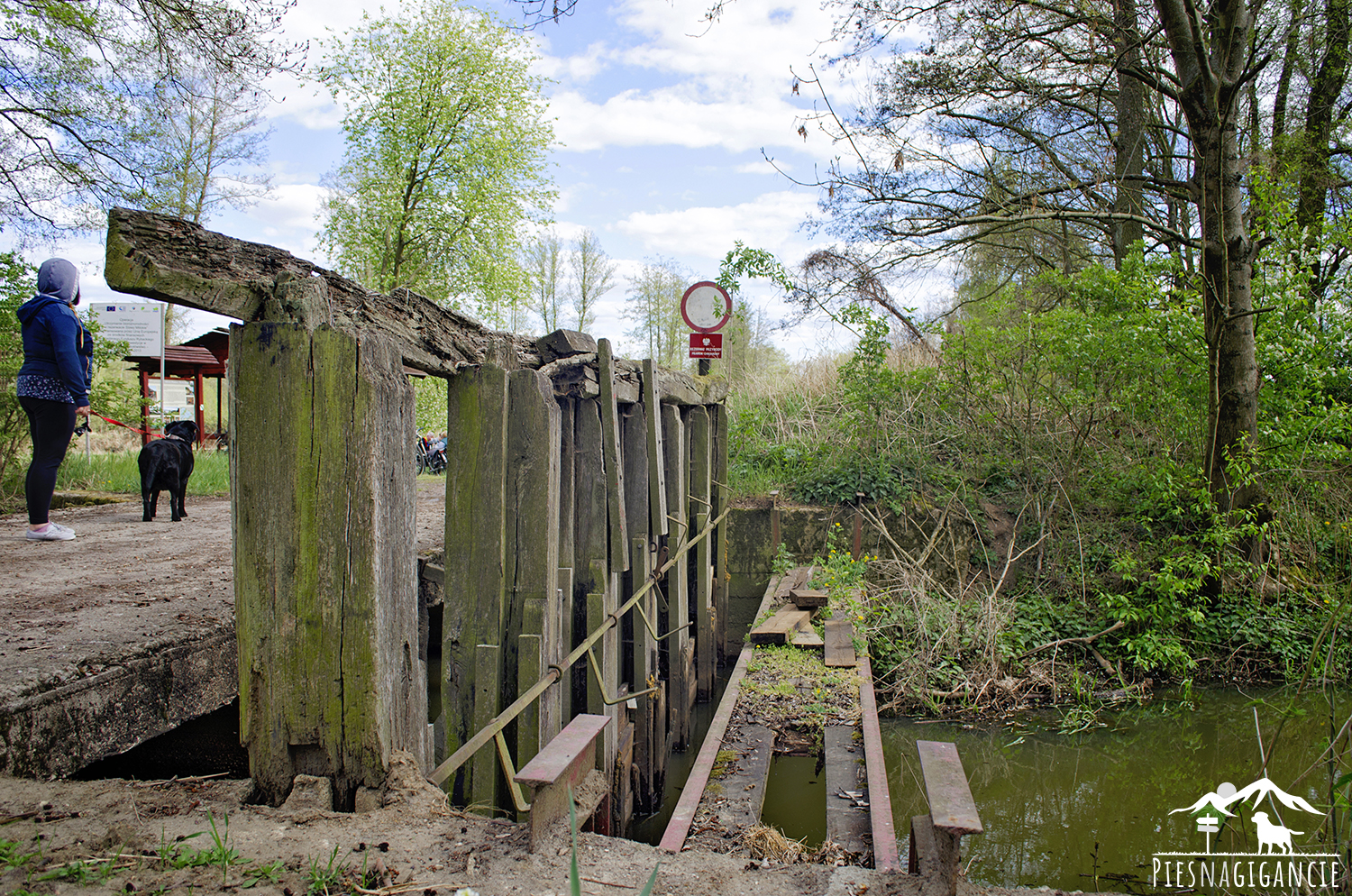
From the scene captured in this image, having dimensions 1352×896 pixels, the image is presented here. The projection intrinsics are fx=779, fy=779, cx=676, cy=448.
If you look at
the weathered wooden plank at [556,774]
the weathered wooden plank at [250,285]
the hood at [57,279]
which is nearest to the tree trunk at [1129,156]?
the weathered wooden plank at [250,285]

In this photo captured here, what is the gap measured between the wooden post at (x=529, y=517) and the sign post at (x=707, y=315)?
5.80 meters

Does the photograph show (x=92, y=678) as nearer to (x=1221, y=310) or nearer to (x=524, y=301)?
(x=1221, y=310)

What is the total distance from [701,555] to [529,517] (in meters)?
3.90

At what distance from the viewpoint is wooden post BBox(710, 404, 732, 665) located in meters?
8.19

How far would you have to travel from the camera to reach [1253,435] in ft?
22.8

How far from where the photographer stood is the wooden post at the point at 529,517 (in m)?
3.19

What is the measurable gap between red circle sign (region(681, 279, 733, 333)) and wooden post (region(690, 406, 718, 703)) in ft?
5.58

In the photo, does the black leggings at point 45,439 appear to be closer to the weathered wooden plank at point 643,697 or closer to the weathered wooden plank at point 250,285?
the weathered wooden plank at point 643,697

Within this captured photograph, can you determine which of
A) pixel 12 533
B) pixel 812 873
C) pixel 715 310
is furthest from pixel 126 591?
→ pixel 715 310

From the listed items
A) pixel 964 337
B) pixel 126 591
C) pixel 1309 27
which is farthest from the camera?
pixel 1309 27

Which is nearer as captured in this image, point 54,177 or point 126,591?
point 126,591

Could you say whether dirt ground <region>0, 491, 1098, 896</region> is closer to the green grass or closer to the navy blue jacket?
the navy blue jacket

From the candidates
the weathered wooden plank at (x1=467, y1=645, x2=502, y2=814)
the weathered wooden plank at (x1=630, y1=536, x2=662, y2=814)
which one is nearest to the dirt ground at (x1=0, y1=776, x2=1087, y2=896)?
the weathered wooden plank at (x1=467, y1=645, x2=502, y2=814)

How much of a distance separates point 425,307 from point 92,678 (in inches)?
70.0
